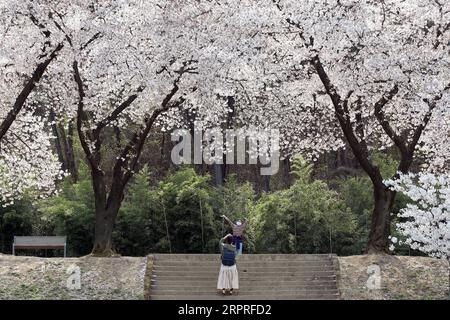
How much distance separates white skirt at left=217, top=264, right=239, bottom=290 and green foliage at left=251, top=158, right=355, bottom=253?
6.20m

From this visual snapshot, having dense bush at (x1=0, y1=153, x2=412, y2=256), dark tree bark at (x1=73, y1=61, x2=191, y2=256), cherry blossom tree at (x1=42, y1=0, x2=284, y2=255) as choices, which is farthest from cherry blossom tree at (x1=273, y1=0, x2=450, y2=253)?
dark tree bark at (x1=73, y1=61, x2=191, y2=256)

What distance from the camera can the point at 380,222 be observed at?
2134cm

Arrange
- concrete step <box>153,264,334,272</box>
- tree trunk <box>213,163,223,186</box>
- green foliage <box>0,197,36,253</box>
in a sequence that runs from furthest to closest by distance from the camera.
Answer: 1. tree trunk <box>213,163,223,186</box>
2. green foliage <box>0,197,36,253</box>
3. concrete step <box>153,264,334,272</box>

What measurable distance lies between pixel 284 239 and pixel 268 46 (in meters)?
6.12

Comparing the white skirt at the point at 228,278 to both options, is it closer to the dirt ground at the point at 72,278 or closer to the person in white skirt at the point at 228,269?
the person in white skirt at the point at 228,269

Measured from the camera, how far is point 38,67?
20.3 metres

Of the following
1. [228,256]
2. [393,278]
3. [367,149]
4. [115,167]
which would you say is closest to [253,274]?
[228,256]

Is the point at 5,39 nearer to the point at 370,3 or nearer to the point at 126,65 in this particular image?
the point at 126,65

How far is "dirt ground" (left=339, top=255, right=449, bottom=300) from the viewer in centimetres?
1839

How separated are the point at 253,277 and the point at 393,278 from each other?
10.5 ft

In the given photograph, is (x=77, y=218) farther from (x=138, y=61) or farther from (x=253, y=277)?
(x=253, y=277)

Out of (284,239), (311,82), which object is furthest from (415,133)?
(284,239)

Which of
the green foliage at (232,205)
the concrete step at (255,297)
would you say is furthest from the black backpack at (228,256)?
the green foliage at (232,205)

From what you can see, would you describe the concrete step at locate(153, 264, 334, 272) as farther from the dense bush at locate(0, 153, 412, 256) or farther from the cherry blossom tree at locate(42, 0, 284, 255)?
the dense bush at locate(0, 153, 412, 256)
